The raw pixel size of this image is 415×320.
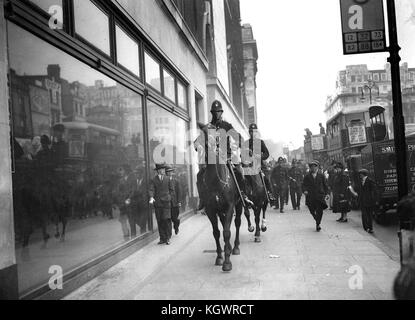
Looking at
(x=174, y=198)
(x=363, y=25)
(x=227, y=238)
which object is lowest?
(x=227, y=238)

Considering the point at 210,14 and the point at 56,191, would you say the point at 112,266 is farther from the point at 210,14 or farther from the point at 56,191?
the point at 210,14

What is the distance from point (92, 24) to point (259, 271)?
5174 mm

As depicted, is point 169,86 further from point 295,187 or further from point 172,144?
point 295,187

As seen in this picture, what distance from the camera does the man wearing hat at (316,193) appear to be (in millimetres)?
10408

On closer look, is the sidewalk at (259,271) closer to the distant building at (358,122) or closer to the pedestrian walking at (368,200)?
the pedestrian walking at (368,200)

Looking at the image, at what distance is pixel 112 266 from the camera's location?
7.09 m

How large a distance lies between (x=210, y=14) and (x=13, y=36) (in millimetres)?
18511

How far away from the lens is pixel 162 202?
30.0ft

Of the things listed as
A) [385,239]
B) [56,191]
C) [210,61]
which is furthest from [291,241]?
[210,61]

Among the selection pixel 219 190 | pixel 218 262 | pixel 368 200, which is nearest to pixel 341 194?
pixel 368 200

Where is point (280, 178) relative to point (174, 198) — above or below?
above

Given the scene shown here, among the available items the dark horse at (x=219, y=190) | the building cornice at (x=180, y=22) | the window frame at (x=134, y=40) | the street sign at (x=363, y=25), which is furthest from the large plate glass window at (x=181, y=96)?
the street sign at (x=363, y=25)

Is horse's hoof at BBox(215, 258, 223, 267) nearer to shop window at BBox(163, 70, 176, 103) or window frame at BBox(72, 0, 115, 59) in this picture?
window frame at BBox(72, 0, 115, 59)

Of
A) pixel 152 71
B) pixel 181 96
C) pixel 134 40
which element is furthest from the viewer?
pixel 181 96
